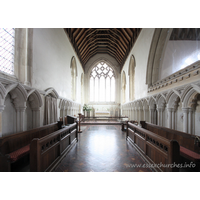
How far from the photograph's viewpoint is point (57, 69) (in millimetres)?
6859

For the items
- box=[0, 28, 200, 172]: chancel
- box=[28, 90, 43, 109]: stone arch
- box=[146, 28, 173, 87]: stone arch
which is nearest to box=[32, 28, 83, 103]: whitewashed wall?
box=[0, 28, 200, 172]: chancel

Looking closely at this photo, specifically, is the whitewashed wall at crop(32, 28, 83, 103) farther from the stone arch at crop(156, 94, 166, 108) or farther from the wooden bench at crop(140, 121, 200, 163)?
the stone arch at crop(156, 94, 166, 108)

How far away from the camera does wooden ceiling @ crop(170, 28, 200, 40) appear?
5461 mm

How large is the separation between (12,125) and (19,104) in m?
0.66

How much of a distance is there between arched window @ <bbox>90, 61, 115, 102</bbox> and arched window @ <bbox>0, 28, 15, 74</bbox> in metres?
13.3

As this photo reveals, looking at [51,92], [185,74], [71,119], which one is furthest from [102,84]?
[185,74]

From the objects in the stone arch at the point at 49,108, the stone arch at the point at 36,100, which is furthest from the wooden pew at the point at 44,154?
the stone arch at the point at 49,108

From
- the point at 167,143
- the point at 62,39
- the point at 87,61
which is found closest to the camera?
the point at 167,143

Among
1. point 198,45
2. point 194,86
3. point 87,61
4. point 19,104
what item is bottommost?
point 19,104

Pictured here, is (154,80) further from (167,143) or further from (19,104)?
(19,104)

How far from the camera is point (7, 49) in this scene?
3.60 meters

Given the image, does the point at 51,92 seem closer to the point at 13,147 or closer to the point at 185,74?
the point at 13,147

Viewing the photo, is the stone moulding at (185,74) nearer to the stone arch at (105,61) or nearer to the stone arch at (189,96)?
the stone arch at (189,96)

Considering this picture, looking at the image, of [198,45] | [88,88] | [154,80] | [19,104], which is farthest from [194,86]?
[88,88]
